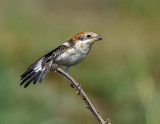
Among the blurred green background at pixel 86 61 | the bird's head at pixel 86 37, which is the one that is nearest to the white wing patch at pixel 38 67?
the bird's head at pixel 86 37

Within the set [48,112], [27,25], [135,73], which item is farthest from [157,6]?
[135,73]

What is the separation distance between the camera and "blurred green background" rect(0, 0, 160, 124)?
8266mm

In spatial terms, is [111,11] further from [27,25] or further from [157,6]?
→ [157,6]

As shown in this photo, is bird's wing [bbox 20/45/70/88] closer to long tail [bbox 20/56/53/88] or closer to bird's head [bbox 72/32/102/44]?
long tail [bbox 20/56/53/88]

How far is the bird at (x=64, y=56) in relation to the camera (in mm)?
5238

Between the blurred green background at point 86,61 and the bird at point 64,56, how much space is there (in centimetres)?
60

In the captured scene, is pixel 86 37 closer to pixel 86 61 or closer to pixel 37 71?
pixel 37 71

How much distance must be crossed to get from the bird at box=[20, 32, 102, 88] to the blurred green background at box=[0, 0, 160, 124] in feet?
1.98

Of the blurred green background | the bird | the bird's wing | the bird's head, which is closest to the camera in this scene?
the bird's wing

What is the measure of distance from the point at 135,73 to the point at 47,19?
37.6ft

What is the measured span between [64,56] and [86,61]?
761 cm

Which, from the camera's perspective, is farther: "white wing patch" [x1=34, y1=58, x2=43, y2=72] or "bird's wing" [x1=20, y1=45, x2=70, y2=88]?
"white wing patch" [x1=34, y1=58, x2=43, y2=72]

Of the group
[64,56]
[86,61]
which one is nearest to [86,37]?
[64,56]

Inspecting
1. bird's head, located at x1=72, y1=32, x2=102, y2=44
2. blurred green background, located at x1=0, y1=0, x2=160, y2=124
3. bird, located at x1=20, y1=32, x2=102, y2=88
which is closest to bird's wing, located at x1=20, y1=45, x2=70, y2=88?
bird, located at x1=20, y1=32, x2=102, y2=88
